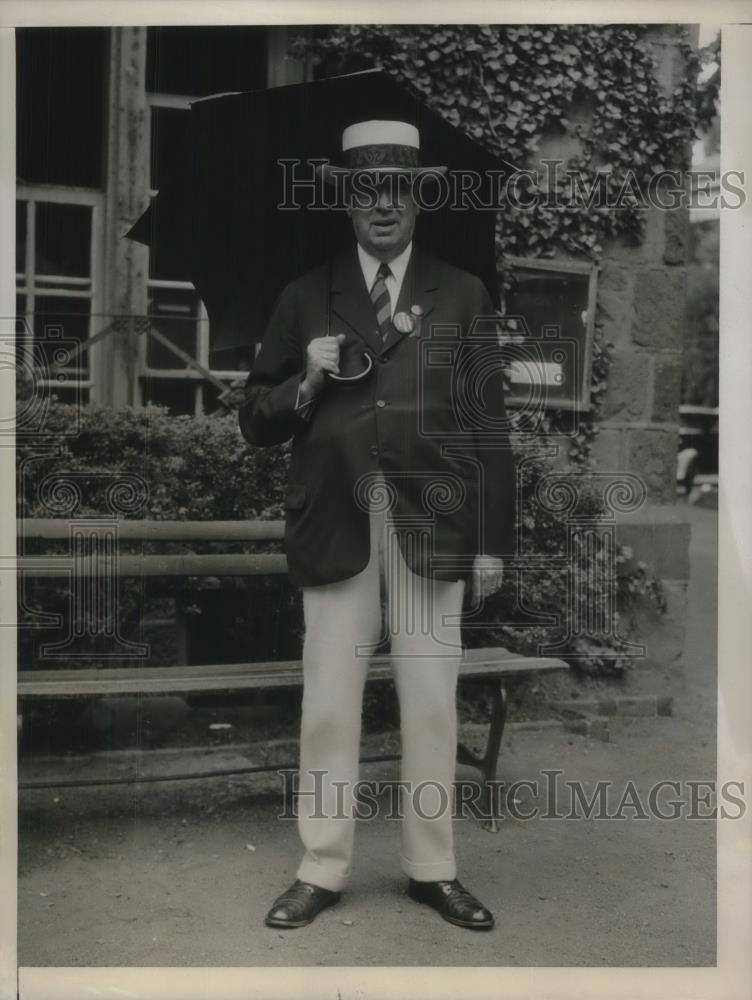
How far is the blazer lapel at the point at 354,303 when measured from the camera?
11.5ft

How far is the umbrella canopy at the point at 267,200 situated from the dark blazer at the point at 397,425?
0.15 metres

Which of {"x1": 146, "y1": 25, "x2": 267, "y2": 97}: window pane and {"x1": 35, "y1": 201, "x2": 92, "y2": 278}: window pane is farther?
{"x1": 35, "y1": 201, "x2": 92, "y2": 278}: window pane

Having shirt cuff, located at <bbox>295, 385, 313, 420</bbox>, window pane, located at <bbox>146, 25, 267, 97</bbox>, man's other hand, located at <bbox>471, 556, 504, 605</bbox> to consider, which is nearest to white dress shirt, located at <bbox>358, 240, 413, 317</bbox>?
shirt cuff, located at <bbox>295, 385, 313, 420</bbox>

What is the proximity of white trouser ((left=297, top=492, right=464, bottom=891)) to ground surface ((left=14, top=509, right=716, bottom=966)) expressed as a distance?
0.15m

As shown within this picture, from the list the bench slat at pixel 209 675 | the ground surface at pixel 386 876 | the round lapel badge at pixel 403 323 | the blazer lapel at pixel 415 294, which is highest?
the blazer lapel at pixel 415 294

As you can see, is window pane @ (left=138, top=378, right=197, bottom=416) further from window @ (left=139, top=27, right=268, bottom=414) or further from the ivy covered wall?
the ivy covered wall

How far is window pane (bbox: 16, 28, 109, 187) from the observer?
3.66 meters

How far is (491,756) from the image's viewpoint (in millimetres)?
3955

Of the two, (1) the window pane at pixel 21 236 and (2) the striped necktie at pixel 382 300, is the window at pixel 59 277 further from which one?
(2) the striped necktie at pixel 382 300

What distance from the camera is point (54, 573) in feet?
12.5

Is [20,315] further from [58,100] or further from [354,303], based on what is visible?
[354,303]

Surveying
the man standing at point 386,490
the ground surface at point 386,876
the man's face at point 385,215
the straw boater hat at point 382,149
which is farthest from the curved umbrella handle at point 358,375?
the ground surface at point 386,876
